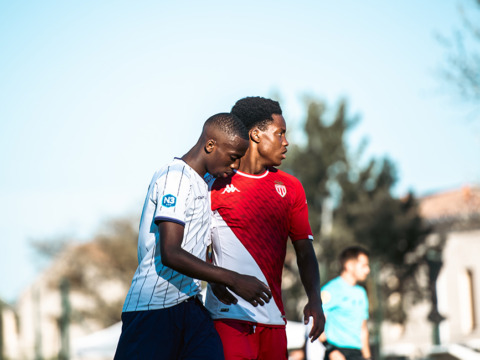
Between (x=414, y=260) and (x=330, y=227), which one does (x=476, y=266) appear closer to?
(x=414, y=260)

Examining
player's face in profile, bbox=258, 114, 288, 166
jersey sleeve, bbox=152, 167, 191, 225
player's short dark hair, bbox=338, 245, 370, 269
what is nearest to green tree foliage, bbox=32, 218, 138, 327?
player's short dark hair, bbox=338, 245, 370, 269

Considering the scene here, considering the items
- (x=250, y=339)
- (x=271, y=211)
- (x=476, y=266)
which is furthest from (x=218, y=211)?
(x=476, y=266)

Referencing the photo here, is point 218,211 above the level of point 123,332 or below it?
above

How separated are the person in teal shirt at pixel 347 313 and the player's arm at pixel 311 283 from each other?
9.61 feet

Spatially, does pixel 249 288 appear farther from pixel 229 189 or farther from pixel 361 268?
pixel 361 268

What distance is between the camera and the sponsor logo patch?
367cm

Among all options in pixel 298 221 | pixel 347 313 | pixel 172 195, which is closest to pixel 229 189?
pixel 298 221

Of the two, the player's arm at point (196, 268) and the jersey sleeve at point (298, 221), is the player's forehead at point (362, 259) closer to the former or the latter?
the jersey sleeve at point (298, 221)

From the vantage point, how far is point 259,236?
4.53 metres

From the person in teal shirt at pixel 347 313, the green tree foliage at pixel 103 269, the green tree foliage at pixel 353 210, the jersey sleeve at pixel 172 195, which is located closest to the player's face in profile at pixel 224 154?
the jersey sleeve at pixel 172 195

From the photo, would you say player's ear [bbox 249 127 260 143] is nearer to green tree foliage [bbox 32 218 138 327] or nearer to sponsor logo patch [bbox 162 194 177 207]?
sponsor logo patch [bbox 162 194 177 207]

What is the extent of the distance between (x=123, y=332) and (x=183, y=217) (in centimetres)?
68

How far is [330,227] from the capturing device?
1674 inches

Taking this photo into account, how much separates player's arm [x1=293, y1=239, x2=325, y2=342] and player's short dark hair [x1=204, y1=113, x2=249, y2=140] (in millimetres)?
1110
